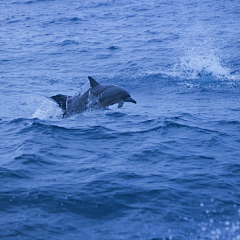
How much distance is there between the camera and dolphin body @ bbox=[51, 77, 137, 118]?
46.1ft

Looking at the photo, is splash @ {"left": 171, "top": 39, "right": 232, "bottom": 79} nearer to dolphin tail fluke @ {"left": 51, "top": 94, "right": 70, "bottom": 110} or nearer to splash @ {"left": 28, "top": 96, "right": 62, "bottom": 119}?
splash @ {"left": 28, "top": 96, "right": 62, "bottom": 119}

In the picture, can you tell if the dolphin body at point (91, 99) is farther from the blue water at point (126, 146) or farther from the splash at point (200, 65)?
the splash at point (200, 65)

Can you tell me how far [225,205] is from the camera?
7.99 m

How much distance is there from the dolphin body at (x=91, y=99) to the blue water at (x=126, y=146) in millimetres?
269

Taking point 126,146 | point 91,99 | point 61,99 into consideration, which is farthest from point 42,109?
point 126,146

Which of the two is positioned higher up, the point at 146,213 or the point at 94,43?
the point at 146,213

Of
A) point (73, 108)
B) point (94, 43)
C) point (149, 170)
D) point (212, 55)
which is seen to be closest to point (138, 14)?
point (94, 43)

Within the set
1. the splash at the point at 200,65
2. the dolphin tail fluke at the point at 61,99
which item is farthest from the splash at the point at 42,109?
the splash at the point at 200,65

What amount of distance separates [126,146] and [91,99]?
356 cm

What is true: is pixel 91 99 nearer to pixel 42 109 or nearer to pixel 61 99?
pixel 61 99

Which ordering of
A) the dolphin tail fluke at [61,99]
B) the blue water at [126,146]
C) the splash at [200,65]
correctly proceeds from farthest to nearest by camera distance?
the splash at [200,65], the dolphin tail fluke at [61,99], the blue water at [126,146]

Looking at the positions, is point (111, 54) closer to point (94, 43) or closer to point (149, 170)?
point (94, 43)

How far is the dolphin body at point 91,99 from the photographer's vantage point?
1406cm

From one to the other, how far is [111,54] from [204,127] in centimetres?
1442
